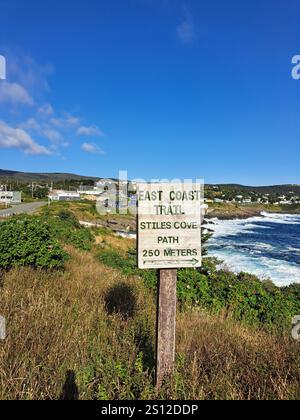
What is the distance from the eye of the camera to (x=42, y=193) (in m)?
108

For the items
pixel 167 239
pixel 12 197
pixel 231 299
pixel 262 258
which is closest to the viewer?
pixel 167 239

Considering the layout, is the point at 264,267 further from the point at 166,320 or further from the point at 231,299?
the point at 166,320

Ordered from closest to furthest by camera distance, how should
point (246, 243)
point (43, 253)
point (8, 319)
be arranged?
point (8, 319) → point (43, 253) → point (246, 243)

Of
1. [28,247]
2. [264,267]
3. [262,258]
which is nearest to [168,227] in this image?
[28,247]

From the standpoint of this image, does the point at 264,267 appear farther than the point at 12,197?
No

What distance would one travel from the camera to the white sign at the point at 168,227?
9.47 ft

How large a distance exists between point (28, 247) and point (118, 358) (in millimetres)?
5027

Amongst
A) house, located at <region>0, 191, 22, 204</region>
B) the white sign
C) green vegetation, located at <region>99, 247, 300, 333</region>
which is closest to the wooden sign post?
the white sign

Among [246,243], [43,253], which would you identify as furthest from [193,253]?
[246,243]

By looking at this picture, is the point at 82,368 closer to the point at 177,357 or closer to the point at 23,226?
the point at 177,357

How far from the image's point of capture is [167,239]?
2.91 metres

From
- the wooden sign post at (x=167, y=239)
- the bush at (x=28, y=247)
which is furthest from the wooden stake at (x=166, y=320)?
the bush at (x=28, y=247)

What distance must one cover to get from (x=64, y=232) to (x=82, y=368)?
14.9 meters
